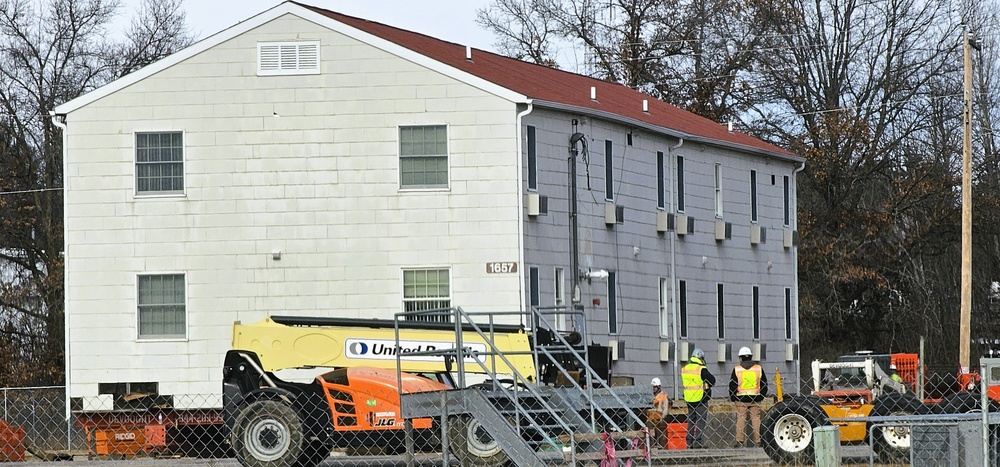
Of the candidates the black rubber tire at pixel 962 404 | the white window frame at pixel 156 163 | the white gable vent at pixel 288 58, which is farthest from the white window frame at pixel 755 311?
the black rubber tire at pixel 962 404

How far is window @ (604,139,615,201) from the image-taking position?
34688mm

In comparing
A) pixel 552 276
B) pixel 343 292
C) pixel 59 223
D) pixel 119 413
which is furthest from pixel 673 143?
pixel 59 223

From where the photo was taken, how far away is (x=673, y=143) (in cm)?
3781

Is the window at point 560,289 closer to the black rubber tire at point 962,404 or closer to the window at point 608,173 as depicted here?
the window at point 608,173

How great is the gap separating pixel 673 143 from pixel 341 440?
59.5 feet

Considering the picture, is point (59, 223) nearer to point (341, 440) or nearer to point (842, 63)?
point (842, 63)

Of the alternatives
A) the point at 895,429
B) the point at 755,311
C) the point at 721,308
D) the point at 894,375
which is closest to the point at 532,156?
the point at 894,375

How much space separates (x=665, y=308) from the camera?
122ft

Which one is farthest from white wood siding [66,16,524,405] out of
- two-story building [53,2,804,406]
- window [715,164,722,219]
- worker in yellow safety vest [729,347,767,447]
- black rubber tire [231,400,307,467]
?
black rubber tire [231,400,307,467]

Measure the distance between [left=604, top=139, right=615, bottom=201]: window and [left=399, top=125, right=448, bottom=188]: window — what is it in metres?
4.63

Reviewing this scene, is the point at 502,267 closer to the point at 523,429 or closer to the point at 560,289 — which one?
the point at 560,289

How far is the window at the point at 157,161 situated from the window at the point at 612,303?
938 centimetres

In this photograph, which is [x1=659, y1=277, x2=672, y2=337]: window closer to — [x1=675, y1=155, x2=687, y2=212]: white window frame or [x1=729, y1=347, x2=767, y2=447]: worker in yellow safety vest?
[x1=675, y1=155, x2=687, y2=212]: white window frame

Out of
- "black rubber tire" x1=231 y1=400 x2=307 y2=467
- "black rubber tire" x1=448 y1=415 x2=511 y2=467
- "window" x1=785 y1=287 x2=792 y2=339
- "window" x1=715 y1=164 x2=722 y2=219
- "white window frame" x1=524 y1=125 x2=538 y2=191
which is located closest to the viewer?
"black rubber tire" x1=448 y1=415 x2=511 y2=467
